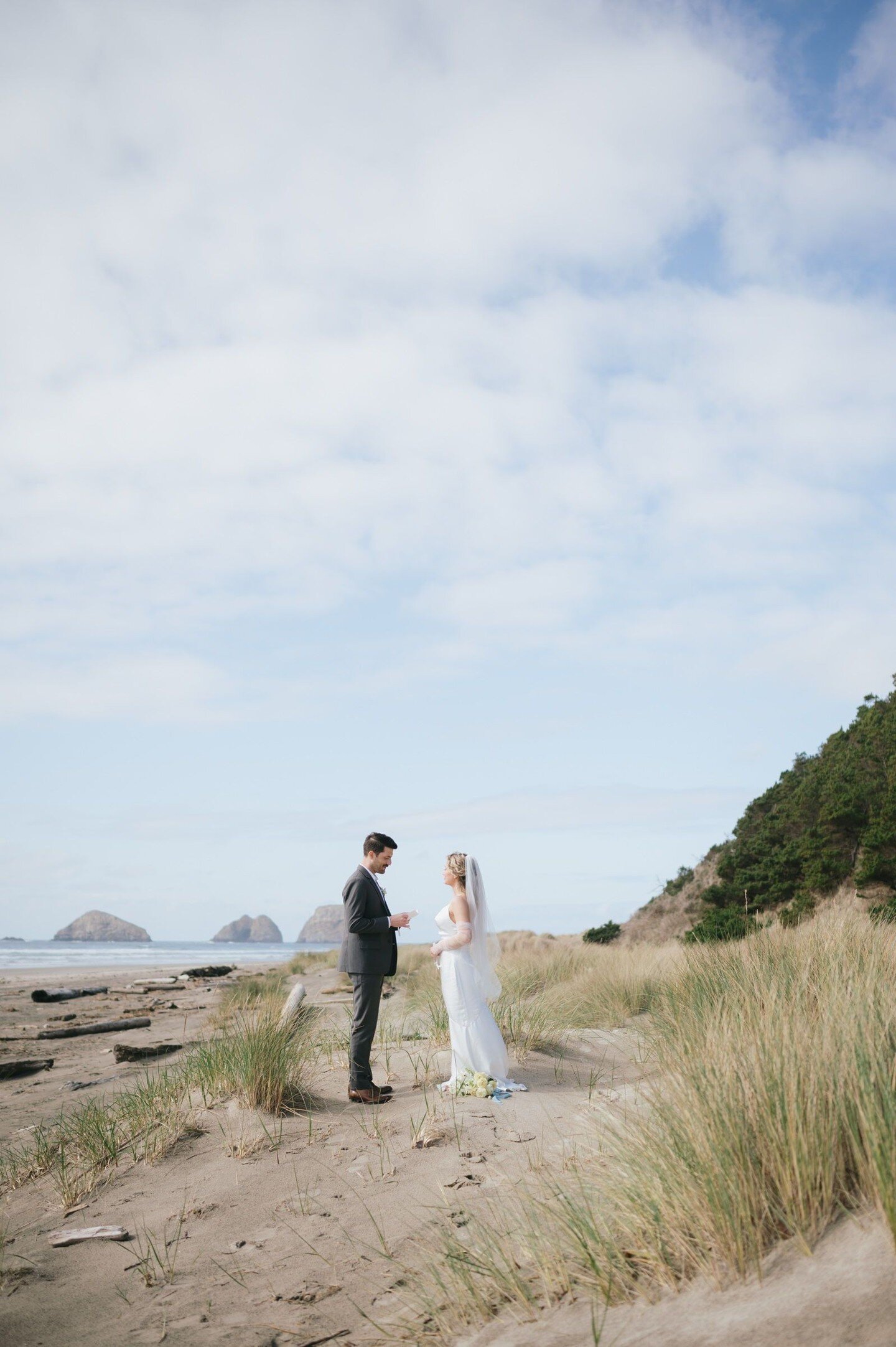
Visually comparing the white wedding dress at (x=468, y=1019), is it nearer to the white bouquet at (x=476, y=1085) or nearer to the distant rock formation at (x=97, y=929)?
the white bouquet at (x=476, y=1085)

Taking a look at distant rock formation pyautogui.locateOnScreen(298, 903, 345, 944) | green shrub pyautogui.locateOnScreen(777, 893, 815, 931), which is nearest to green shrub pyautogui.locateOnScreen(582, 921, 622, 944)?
green shrub pyautogui.locateOnScreen(777, 893, 815, 931)

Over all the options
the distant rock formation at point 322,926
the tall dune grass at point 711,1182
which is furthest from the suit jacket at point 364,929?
the distant rock formation at point 322,926

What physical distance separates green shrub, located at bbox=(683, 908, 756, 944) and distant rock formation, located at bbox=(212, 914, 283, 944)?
6043 inches

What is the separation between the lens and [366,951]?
7203mm

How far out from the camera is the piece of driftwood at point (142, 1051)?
10922 mm

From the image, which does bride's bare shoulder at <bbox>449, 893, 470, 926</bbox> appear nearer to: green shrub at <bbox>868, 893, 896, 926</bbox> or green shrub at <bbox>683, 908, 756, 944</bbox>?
green shrub at <bbox>868, 893, 896, 926</bbox>

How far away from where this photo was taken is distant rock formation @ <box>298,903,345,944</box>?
142500 mm

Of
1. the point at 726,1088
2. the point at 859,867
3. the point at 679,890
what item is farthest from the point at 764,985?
the point at 679,890

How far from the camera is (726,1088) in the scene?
3.57 m

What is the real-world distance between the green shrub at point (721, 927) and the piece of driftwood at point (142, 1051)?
891 centimetres

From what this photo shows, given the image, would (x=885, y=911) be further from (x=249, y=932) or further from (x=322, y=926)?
(x=249, y=932)

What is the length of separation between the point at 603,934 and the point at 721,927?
39.1 feet

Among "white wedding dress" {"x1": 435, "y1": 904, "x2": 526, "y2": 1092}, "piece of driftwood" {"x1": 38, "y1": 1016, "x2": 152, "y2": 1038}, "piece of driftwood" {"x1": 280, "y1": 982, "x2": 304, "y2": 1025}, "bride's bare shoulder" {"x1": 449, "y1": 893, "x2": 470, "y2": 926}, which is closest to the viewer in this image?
"white wedding dress" {"x1": 435, "y1": 904, "x2": 526, "y2": 1092}

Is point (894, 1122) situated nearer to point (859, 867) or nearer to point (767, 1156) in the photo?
point (767, 1156)
